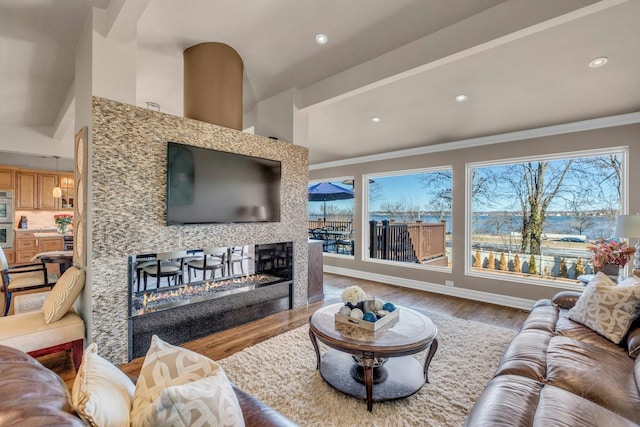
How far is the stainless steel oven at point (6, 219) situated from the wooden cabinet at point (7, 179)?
13cm

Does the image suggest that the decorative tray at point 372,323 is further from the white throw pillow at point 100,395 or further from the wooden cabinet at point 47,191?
the wooden cabinet at point 47,191

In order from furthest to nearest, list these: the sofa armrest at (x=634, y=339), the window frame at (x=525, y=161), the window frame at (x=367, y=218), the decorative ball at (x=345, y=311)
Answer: the window frame at (x=367, y=218) → the window frame at (x=525, y=161) → the decorative ball at (x=345, y=311) → the sofa armrest at (x=634, y=339)

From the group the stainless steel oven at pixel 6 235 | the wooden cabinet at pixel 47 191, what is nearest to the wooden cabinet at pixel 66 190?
the wooden cabinet at pixel 47 191

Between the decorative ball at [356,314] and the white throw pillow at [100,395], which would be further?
the decorative ball at [356,314]

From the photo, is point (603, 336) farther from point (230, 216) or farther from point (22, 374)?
point (230, 216)

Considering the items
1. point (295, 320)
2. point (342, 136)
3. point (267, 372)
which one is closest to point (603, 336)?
point (267, 372)

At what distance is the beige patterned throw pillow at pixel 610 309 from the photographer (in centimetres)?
210

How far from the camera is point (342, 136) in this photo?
5629mm

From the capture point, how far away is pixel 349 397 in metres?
2.16

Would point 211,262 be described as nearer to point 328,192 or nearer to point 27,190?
point 328,192

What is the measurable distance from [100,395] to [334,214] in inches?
272

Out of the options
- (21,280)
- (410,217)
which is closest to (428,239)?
(410,217)

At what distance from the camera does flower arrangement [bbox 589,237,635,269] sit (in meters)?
3.20

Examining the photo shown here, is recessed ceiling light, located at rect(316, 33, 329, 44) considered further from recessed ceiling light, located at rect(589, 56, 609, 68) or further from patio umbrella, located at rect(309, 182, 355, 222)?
patio umbrella, located at rect(309, 182, 355, 222)
